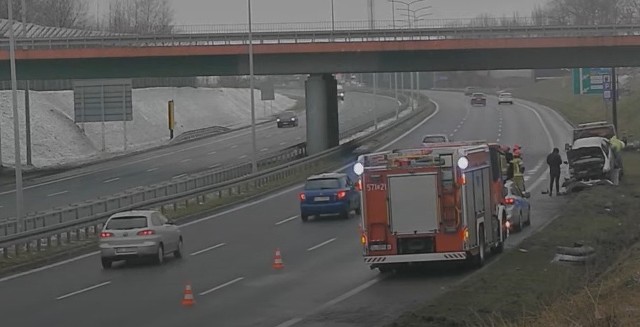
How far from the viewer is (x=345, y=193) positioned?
41.2 m

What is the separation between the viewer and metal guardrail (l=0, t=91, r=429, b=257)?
3381cm

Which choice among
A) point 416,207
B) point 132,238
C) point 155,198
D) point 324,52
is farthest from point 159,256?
point 324,52

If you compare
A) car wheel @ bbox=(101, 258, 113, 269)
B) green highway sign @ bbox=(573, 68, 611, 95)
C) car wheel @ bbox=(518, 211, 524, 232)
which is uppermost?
green highway sign @ bbox=(573, 68, 611, 95)

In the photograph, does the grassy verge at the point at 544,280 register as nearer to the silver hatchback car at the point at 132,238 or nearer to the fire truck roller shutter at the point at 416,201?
the fire truck roller shutter at the point at 416,201

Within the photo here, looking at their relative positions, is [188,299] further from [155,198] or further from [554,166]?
[554,166]

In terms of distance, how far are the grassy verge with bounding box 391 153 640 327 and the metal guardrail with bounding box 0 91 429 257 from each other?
12896mm

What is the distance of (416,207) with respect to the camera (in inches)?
981

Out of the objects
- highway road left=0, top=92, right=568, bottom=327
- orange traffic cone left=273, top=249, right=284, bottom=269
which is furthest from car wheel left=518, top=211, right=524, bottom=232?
orange traffic cone left=273, top=249, right=284, bottom=269

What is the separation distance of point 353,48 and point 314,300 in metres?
42.7

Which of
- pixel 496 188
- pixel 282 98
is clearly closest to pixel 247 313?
pixel 496 188

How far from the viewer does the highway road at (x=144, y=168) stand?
53.7m

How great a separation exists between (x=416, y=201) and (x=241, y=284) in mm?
4089

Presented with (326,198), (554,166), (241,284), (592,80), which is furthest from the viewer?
(592,80)

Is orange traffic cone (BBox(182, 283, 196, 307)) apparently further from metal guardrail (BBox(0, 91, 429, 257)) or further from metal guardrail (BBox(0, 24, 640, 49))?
metal guardrail (BBox(0, 24, 640, 49))
